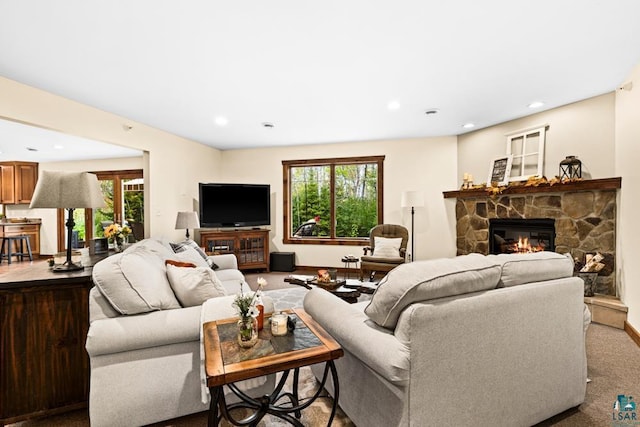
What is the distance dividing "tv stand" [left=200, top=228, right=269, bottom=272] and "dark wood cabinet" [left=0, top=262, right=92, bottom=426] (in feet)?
12.2

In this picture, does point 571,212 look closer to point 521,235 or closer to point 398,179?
point 521,235

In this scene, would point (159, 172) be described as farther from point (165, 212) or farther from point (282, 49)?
point (282, 49)

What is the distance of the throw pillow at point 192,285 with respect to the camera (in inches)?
78.7

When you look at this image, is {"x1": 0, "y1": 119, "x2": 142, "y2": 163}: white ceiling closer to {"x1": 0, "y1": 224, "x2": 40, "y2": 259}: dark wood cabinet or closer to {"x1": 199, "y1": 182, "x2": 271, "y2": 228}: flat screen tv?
{"x1": 199, "y1": 182, "x2": 271, "y2": 228}: flat screen tv

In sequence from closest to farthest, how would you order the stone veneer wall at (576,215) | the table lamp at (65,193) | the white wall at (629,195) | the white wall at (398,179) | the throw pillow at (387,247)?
the table lamp at (65,193) < the white wall at (629,195) < the stone veneer wall at (576,215) < the throw pillow at (387,247) < the white wall at (398,179)

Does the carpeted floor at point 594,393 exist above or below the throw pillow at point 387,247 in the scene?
below

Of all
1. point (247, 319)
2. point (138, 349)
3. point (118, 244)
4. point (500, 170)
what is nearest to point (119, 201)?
point (118, 244)

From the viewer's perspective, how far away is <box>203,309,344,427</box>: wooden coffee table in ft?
4.19

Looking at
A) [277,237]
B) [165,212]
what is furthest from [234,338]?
[277,237]

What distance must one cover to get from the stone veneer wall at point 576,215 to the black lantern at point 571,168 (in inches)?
9.0

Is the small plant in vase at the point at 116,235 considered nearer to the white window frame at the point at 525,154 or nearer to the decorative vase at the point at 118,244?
the decorative vase at the point at 118,244

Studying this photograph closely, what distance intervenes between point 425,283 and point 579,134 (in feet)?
13.1

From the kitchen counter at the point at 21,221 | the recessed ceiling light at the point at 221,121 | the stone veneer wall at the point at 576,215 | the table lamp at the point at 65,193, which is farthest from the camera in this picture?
the kitchen counter at the point at 21,221

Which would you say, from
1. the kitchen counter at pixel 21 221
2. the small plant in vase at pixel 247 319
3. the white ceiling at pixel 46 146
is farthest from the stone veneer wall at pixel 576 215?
the kitchen counter at pixel 21 221
